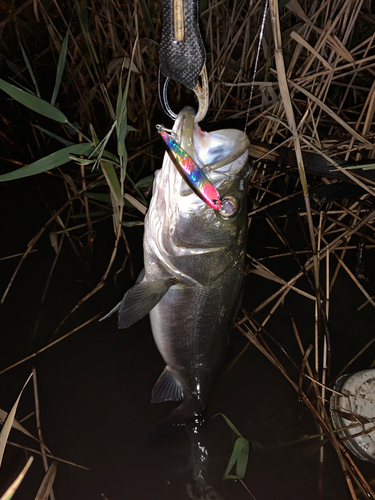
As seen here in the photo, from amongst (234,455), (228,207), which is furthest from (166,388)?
(228,207)

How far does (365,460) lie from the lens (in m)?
1.98

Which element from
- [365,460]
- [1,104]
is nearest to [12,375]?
[365,460]

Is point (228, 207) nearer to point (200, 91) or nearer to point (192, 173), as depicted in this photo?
point (192, 173)

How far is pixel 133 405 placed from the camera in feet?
7.00

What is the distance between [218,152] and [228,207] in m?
0.24

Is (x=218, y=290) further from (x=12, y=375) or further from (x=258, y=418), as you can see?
(x=12, y=375)

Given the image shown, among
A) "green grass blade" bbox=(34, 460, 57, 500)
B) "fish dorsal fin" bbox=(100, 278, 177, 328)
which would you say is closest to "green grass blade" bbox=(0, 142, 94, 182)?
"fish dorsal fin" bbox=(100, 278, 177, 328)

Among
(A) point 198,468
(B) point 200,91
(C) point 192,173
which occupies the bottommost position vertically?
(A) point 198,468

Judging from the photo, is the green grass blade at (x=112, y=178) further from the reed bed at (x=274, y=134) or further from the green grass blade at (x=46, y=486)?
the green grass blade at (x=46, y=486)

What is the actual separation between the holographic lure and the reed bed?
0.53 meters

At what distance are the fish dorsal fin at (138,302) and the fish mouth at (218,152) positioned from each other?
47 cm

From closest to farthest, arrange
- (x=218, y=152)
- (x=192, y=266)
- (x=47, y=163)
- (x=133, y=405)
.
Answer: (x=218, y=152) → (x=47, y=163) → (x=192, y=266) → (x=133, y=405)

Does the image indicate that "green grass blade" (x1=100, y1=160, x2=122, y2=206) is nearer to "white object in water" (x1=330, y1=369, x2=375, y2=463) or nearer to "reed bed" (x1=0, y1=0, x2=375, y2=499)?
"reed bed" (x1=0, y1=0, x2=375, y2=499)

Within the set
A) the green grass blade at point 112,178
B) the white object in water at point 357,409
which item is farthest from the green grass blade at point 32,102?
the white object in water at point 357,409
